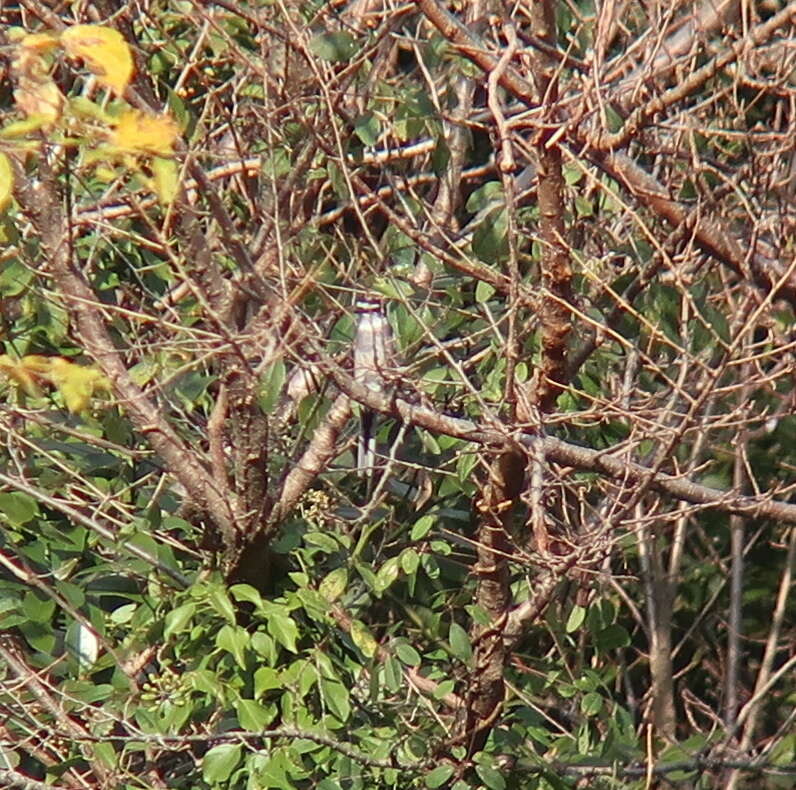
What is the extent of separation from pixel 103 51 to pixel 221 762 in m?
1.76

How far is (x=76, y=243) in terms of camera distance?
11.5 ft

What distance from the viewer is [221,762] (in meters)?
3.16

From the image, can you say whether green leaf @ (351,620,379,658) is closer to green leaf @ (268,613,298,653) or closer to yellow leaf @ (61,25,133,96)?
green leaf @ (268,613,298,653)

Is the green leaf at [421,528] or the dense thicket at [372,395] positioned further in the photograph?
the green leaf at [421,528]

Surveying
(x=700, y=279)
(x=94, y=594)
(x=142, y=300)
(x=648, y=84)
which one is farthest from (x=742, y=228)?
(x=94, y=594)

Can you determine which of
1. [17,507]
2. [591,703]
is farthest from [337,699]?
[17,507]

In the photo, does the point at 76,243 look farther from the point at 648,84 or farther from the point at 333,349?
the point at 648,84

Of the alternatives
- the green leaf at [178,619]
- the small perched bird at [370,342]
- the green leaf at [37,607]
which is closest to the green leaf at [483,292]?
the small perched bird at [370,342]

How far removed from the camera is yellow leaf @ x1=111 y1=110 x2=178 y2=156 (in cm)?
186

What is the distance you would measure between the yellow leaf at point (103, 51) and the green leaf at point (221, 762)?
1690 millimetres

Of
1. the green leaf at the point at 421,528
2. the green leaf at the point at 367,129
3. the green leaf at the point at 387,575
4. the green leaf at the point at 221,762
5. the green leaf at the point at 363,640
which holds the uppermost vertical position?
the green leaf at the point at 367,129

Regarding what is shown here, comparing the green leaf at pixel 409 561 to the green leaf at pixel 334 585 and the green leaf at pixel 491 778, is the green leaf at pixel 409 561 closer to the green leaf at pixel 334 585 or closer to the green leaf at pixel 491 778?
the green leaf at pixel 334 585

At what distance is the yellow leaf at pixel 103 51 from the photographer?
184cm

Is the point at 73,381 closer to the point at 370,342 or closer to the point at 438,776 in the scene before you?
the point at 370,342
